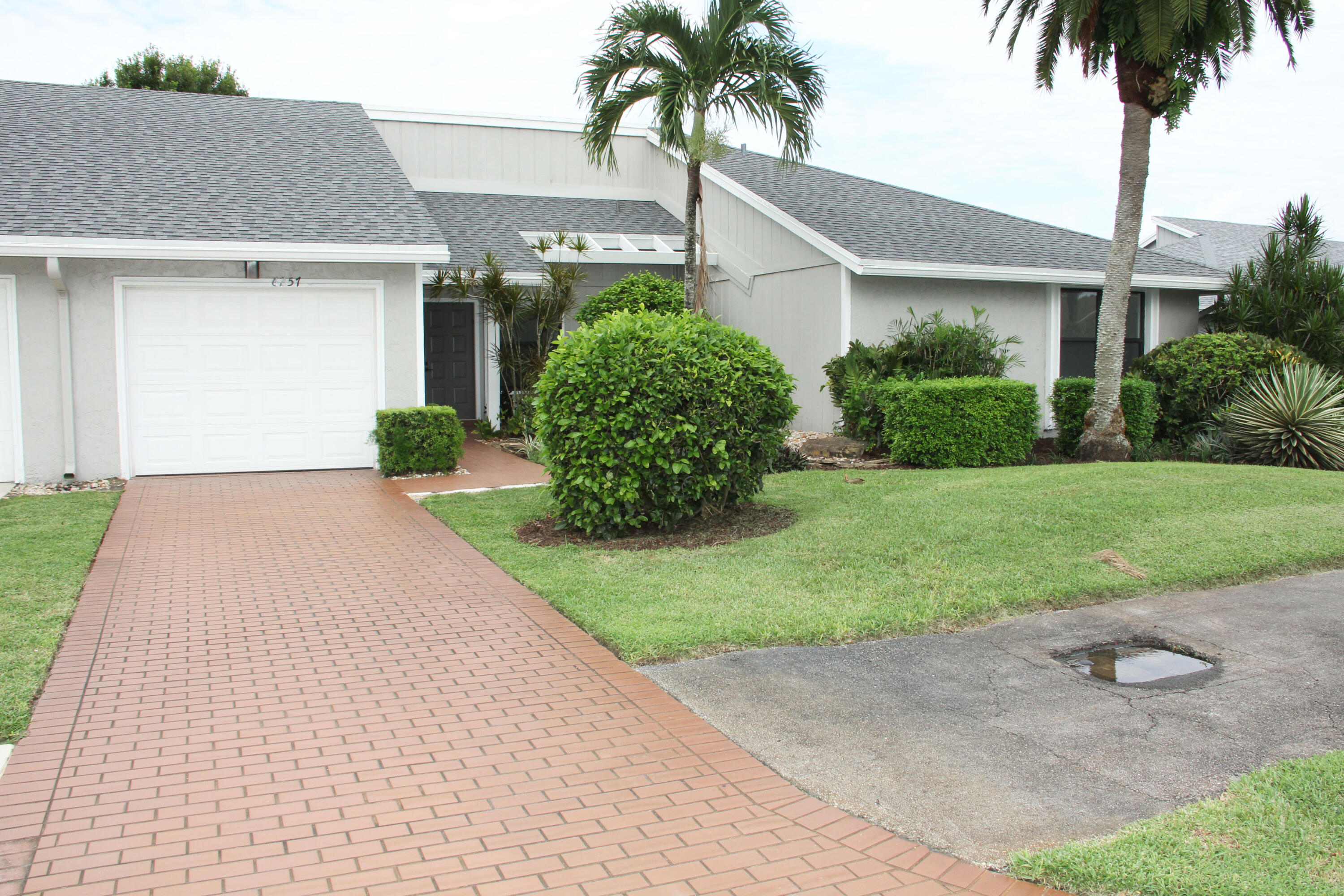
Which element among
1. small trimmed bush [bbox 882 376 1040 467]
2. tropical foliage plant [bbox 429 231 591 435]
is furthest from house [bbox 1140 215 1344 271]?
tropical foliage plant [bbox 429 231 591 435]

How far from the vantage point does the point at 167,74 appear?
95.9ft

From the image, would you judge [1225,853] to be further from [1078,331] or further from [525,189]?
[525,189]

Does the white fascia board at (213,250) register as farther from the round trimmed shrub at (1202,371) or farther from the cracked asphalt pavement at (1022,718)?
the round trimmed shrub at (1202,371)

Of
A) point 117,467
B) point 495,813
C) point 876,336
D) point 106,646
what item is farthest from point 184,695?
point 876,336

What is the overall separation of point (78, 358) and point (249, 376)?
1.90 m

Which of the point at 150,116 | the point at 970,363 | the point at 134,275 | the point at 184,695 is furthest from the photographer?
the point at 150,116

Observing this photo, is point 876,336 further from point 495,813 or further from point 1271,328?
point 495,813

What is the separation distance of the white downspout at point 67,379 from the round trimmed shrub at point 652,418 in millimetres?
6586

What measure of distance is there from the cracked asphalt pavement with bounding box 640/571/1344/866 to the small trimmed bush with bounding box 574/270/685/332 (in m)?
10.1

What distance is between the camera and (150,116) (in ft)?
52.8

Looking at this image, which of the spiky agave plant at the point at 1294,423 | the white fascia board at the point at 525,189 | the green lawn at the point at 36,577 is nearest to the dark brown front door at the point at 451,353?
the white fascia board at the point at 525,189

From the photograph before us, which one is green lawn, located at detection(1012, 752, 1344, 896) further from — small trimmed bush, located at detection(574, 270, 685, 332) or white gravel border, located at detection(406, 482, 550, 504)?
small trimmed bush, located at detection(574, 270, 685, 332)

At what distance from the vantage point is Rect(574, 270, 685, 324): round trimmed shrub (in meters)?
15.4

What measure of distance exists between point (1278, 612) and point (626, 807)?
15.8ft
